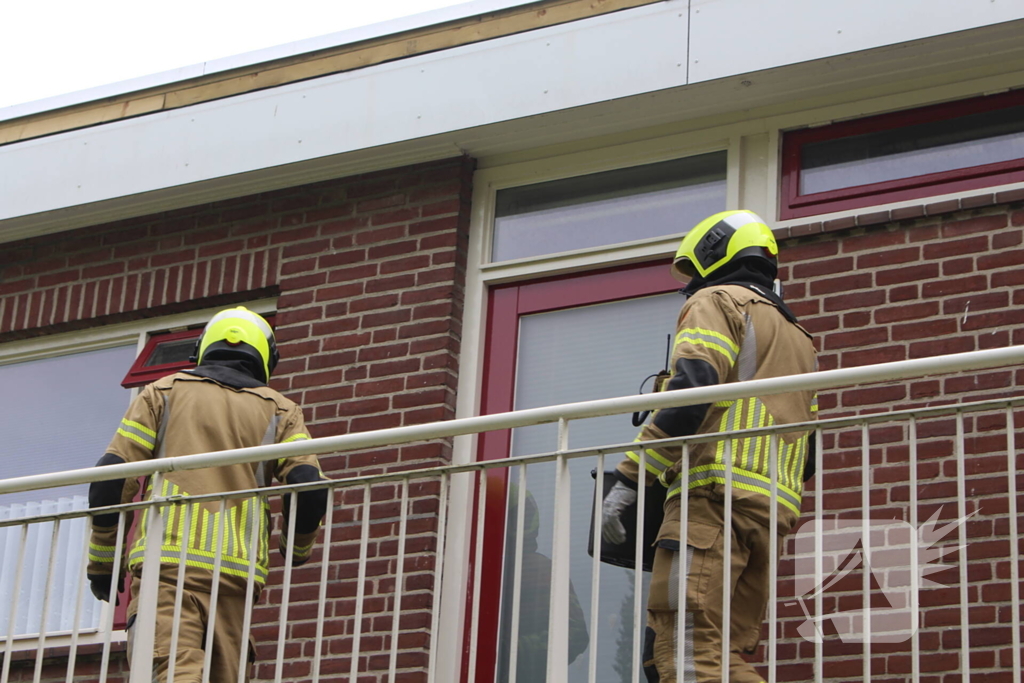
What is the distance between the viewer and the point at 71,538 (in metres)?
7.46

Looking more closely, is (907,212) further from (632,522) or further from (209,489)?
(209,489)

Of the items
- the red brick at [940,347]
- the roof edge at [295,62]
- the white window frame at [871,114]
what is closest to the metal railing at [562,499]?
the red brick at [940,347]

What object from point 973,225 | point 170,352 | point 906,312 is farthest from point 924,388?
point 170,352

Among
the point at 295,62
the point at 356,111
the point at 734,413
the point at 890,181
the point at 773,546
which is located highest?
the point at 295,62

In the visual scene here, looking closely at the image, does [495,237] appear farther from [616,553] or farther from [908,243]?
[616,553]

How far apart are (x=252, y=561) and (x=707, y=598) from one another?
4.58ft

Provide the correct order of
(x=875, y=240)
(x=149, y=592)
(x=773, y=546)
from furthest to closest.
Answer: (x=875, y=240) → (x=149, y=592) → (x=773, y=546)

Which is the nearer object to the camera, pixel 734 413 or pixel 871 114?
pixel 734 413

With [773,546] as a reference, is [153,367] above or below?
above

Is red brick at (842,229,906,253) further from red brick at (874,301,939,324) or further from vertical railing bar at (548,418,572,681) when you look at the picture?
vertical railing bar at (548,418,572,681)

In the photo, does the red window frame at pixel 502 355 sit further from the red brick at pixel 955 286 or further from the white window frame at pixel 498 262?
the red brick at pixel 955 286

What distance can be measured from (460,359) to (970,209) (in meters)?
2.27

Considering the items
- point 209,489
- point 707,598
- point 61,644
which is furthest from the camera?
point 61,644

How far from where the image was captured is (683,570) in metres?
4.37
